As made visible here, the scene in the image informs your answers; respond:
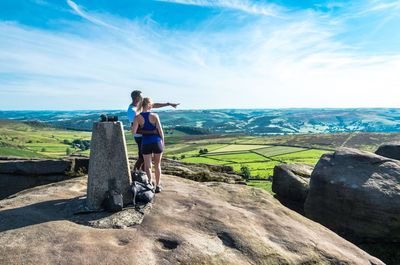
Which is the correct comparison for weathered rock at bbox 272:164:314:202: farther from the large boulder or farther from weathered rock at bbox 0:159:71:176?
weathered rock at bbox 0:159:71:176

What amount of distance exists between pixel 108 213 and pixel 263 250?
5.83m

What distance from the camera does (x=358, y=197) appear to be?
21.5 m

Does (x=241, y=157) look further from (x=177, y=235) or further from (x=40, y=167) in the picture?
(x=177, y=235)

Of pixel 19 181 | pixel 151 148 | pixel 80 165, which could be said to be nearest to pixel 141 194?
pixel 151 148

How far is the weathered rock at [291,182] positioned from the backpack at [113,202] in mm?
16049

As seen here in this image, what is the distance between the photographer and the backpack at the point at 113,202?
13.6m

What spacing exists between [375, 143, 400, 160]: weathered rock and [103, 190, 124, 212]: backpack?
77.2ft

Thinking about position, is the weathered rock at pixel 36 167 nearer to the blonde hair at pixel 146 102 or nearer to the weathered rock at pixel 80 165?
the weathered rock at pixel 80 165

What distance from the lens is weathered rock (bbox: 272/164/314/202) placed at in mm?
26391

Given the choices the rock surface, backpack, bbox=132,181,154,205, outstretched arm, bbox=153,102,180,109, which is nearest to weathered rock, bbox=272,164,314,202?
the rock surface

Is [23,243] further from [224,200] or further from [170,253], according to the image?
[224,200]

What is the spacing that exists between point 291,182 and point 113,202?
16.5 metres

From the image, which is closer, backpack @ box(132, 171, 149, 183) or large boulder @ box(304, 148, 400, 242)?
backpack @ box(132, 171, 149, 183)

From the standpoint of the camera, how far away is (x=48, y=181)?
81.0ft
